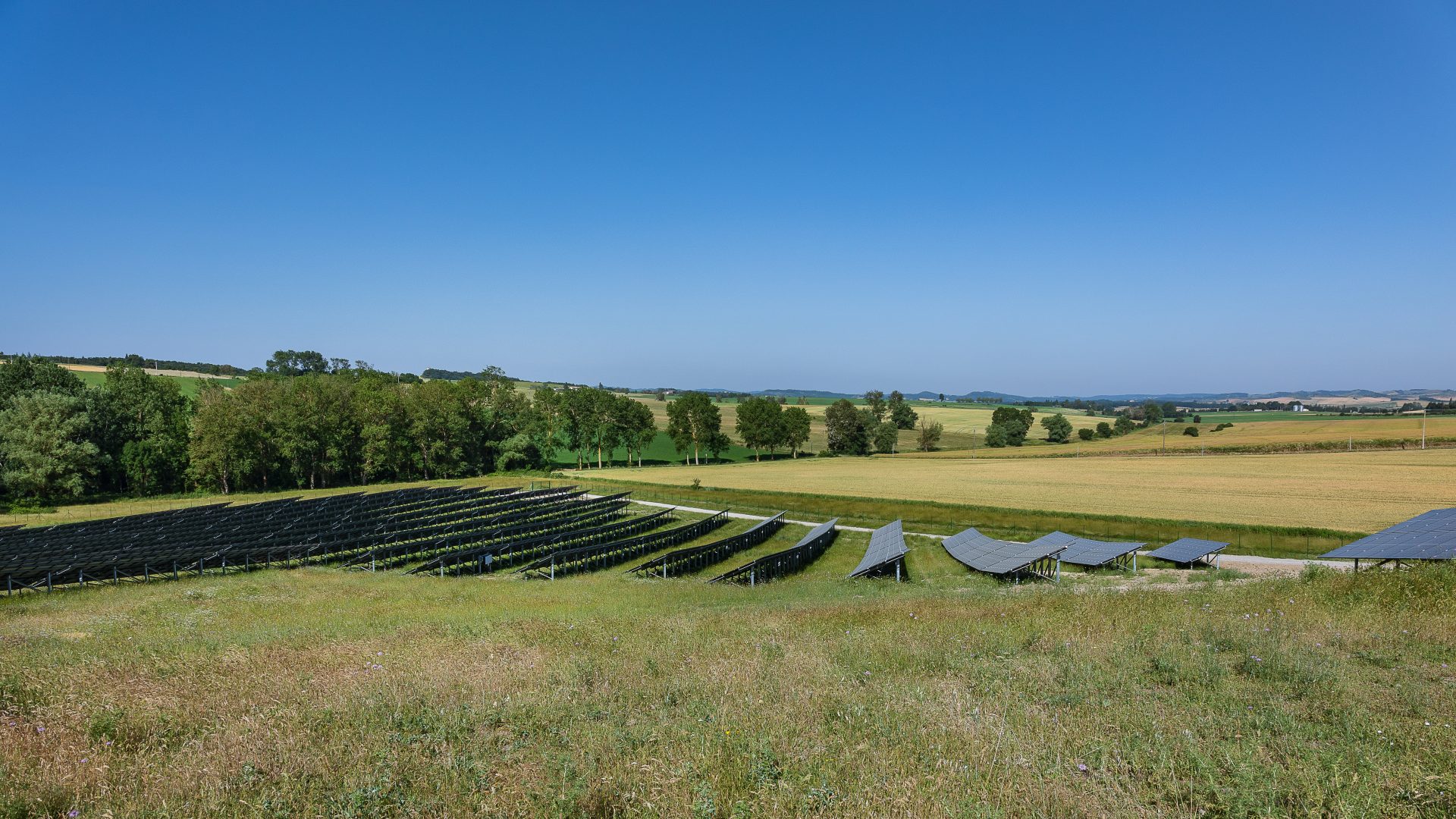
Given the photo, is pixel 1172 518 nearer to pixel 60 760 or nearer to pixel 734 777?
pixel 734 777

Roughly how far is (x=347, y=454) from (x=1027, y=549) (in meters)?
70.6

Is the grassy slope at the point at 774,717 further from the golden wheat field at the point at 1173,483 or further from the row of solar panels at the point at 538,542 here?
the golden wheat field at the point at 1173,483

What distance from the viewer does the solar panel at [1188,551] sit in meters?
24.5

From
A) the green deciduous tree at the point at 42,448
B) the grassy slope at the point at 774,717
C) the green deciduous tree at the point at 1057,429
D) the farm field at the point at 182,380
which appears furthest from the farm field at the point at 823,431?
the grassy slope at the point at 774,717

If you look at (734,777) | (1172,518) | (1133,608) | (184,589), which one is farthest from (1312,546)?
(184,589)

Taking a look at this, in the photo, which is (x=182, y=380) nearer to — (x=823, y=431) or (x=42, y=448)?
(x=42, y=448)

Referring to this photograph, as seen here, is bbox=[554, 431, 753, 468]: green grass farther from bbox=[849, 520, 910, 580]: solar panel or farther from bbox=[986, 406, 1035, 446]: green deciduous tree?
bbox=[849, 520, 910, 580]: solar panel

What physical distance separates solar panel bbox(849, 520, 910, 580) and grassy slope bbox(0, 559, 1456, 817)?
11494mm

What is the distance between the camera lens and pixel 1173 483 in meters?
51.0

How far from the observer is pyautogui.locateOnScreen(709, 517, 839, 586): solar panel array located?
24953 millimetres

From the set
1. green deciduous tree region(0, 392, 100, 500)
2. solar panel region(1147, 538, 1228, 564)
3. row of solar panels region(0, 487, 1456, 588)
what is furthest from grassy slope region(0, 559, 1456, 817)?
green deciduous tree region(0, 392, 100, 500)

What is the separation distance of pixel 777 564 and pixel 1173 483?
42.3m

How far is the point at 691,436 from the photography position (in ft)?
306

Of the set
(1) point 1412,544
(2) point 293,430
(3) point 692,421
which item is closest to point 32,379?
(2) point 293,430
